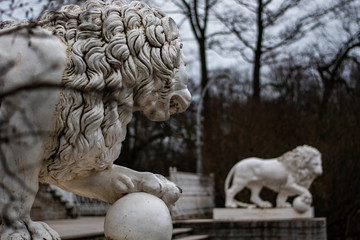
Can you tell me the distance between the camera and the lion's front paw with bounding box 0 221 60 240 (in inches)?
100

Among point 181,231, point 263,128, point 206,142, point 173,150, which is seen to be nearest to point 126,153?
point 173,150

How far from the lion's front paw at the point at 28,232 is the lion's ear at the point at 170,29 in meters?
1.17

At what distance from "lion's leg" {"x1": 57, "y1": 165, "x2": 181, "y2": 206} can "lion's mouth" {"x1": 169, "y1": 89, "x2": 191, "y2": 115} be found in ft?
1.38

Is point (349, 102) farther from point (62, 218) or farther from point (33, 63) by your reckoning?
point (33, 63)

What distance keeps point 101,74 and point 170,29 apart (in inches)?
20.5

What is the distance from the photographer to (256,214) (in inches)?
464

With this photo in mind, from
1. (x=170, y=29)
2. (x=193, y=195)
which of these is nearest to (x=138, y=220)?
(x=170, y=29)

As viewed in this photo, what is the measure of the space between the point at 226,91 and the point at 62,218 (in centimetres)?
963

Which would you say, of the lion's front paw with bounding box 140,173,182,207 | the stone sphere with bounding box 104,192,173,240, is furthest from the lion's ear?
the stone sphere with bounding box 104,192,173,240

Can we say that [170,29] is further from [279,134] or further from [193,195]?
[279,134]

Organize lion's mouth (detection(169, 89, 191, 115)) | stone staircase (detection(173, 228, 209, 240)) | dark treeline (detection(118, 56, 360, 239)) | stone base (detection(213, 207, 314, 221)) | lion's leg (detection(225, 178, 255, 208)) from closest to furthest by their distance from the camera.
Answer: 1. lion's mouth (detection(169, 89, 191, 115))
2. stone staircase (detection(173, 228, 209, 240))
3. stone base (detection(213, 207, 314, 221))
4. lion's leg (detection(225, 178, 255, 208))
5. dark treeline (detection(118, 56, 360, 239))

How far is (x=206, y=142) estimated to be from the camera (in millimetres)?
17969

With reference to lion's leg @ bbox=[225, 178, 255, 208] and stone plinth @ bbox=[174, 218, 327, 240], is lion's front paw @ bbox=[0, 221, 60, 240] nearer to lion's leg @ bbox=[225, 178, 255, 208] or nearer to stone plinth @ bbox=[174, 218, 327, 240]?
stone plinth @ bbox=[174, 218, 327, 240]

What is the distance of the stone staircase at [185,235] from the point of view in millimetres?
9857
